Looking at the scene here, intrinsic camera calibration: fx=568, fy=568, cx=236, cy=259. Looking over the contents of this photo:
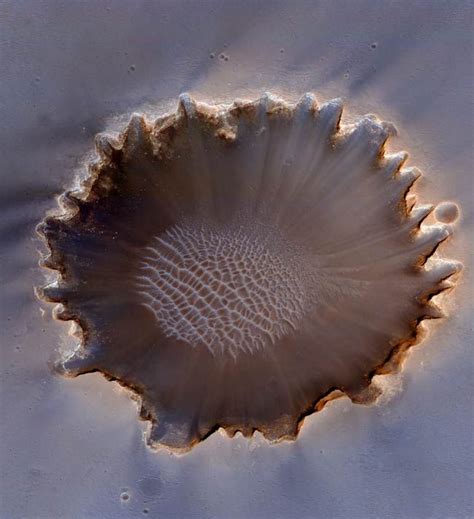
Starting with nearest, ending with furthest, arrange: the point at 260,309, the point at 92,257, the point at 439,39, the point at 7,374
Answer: the point at 260,309
the point at 92,257
the point at 439,39
the point at 7,374

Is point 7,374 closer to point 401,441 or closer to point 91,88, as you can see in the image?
point 91,88

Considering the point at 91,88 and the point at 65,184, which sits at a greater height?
the point at 91,88

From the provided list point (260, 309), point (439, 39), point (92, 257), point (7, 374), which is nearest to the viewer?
point (260, 309)

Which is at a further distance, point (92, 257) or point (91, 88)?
point (91, 88)

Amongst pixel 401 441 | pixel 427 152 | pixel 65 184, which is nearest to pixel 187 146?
pixel 65 184

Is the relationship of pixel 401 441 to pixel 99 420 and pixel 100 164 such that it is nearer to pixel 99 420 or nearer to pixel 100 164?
pixel 99 420

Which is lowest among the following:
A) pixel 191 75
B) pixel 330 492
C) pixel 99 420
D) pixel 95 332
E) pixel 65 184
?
pixel 330 492
